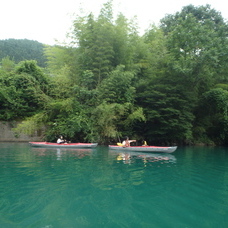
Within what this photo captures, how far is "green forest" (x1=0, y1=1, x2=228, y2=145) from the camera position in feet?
54.5

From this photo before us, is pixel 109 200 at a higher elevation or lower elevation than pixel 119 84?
lower

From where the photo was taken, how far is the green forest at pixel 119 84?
54.5 ft

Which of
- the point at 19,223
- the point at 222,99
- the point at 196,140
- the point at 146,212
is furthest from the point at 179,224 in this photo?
the point at 196,140

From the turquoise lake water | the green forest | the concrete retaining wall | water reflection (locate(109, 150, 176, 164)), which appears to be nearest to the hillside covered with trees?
the green forest

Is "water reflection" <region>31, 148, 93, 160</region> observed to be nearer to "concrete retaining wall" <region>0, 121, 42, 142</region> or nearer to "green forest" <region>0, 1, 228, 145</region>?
"green forest" <region>0, 1, 228, 145</region>

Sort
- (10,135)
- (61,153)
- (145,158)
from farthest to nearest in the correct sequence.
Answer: (10,135) < (61,153) < (145,158)

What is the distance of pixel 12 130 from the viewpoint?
18406 millimetres

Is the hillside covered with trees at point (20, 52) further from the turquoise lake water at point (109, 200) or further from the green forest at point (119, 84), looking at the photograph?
the turquoise lake water at point (109, 200)

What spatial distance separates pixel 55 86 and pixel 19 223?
55.3ft

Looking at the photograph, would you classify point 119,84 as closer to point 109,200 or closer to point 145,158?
point 145,158

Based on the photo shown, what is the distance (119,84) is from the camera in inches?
655

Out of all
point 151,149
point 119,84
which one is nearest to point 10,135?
point 119,84

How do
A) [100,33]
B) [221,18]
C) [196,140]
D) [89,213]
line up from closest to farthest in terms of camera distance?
[89,213], [100,33], [196,140], [221,18]

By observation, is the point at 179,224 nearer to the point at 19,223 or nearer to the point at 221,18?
the point at 19,223
